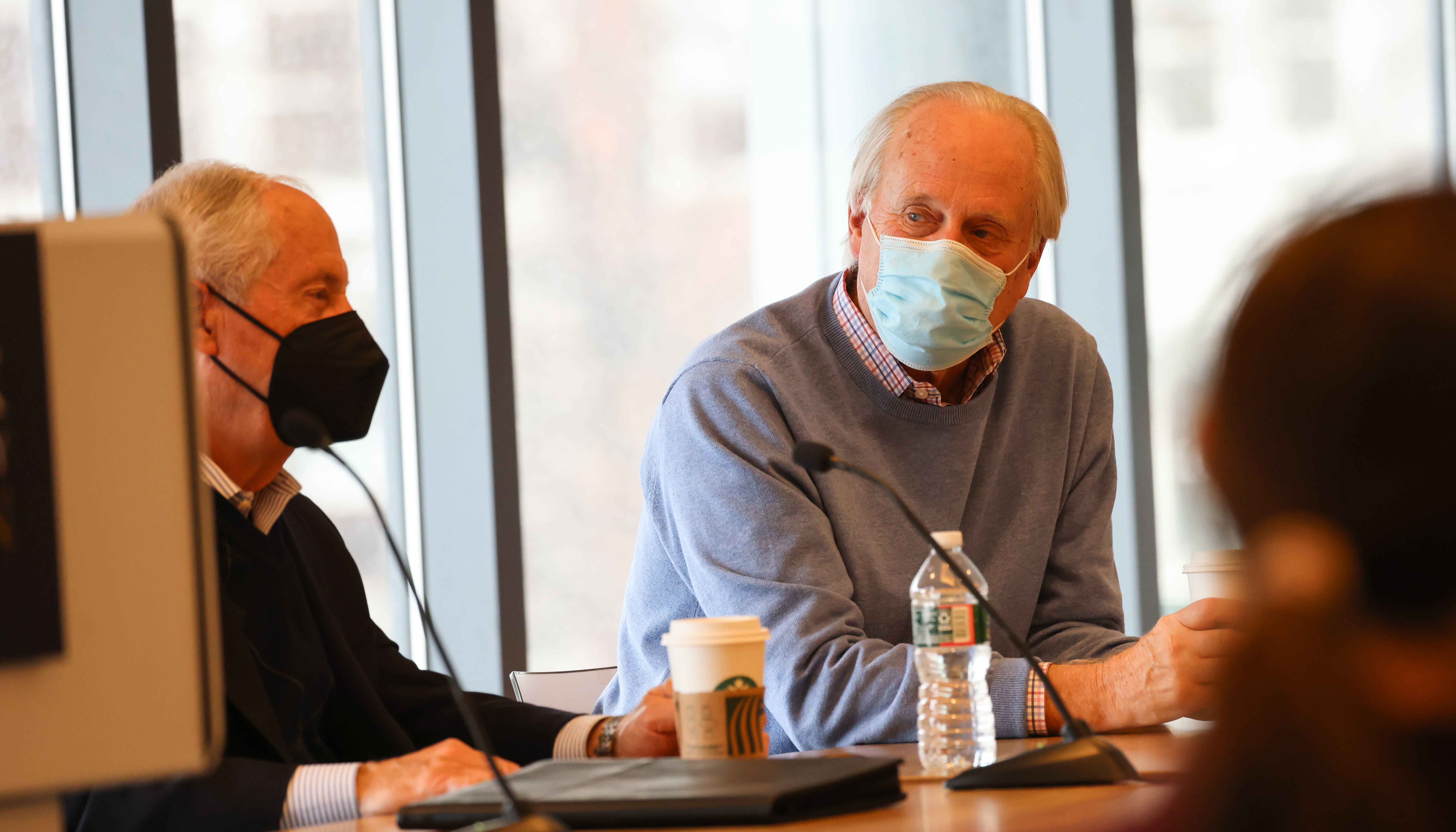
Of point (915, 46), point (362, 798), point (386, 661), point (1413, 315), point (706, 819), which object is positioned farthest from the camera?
point (915, 46)

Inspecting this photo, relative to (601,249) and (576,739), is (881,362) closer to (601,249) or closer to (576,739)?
(576,739)

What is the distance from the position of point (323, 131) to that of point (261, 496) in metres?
1.71

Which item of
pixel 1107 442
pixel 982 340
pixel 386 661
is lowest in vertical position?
pixel 386 661

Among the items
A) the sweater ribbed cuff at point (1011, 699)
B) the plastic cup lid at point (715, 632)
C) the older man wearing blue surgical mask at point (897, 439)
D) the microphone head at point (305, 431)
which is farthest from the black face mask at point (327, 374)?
the sweater ribbed cuff at point (1011, 699)

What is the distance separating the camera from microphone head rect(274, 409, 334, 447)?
1281 millimetres

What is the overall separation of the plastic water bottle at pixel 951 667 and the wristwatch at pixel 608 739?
36 centimetres

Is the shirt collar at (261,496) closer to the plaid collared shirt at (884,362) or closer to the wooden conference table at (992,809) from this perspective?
the wooden conference table at (992,809)

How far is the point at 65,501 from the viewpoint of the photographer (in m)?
0.80

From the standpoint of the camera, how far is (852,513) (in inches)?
73.6

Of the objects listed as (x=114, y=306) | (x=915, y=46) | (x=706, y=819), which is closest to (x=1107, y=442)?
(x=706, y=819)

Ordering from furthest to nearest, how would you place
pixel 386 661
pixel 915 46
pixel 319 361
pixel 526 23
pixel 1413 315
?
pixel 915 46 → pixel 526 23 → pixel 386 661 → pixel 319 361 → pixel 1413 315

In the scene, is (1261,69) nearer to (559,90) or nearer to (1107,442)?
(559,90)

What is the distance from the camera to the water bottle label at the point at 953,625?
1.40 m

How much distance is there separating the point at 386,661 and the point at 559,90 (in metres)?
1.98
